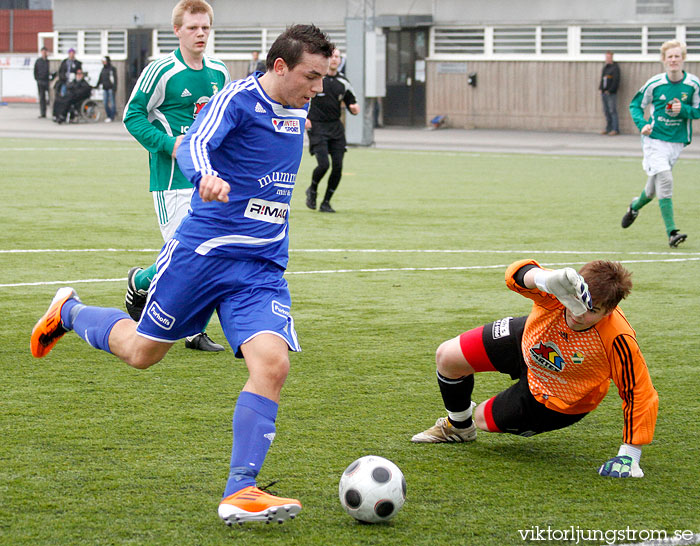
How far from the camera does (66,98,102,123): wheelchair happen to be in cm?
3456

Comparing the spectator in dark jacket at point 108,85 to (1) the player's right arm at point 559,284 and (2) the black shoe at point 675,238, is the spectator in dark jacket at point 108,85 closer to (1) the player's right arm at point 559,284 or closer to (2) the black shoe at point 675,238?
(2) the black shoe at point 675,238

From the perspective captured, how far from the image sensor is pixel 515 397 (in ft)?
15.8

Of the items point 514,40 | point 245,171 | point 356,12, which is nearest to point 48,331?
point 245,171

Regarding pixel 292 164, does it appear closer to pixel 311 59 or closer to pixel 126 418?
pixel 311 59

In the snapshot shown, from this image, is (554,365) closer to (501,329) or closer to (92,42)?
(501,329)

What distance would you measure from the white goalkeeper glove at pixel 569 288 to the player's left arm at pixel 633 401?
0.48 m

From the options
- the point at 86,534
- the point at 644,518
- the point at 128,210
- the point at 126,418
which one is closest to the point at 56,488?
the point at 86,534

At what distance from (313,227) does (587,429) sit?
7594 millimetres

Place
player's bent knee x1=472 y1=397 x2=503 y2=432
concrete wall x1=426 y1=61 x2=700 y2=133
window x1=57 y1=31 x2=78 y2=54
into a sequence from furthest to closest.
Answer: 1. window x1=57 y1=31 x2=78 y2=54
2. concrete wall x1=426 y1=61 x2=700 y2=133
3. player's bent knee x1=472 y1=397 x2=503 y2=432

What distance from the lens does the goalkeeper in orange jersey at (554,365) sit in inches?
171

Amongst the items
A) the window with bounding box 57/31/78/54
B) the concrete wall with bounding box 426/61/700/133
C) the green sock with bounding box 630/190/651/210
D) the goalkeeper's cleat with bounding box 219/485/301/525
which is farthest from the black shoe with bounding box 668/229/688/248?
the window with bounding box 57/31/78/54

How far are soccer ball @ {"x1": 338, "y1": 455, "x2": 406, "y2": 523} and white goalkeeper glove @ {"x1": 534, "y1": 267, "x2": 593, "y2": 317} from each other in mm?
914

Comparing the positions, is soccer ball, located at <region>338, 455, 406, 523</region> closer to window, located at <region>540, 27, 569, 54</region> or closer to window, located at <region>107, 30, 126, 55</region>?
window, located at <region>540, 27, 569, 54</region>

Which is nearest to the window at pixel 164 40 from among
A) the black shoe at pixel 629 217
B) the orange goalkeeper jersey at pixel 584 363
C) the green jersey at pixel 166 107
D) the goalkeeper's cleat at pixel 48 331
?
the black shoe at pixel 629 217
